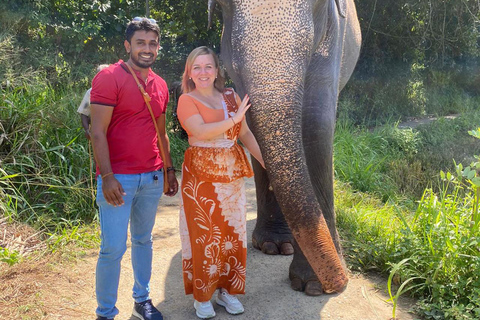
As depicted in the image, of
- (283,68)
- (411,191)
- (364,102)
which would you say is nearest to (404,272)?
(283,68)

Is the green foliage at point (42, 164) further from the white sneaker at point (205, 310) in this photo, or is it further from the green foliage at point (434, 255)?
the green foliage at point (434, 255)

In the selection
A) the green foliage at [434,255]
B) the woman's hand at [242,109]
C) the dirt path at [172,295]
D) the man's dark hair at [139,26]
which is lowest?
the dirt path at [172,295]

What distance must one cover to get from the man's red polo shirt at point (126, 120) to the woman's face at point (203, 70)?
25 centimetres

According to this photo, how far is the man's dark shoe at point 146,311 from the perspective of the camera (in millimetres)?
2947

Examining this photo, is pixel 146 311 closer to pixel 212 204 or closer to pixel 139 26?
pixel 212 204

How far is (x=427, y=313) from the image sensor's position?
3035mm

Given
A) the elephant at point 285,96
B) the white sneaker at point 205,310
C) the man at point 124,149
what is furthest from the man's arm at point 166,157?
the white sneaker at point 205,310

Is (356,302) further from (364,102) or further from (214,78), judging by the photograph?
(364,102)

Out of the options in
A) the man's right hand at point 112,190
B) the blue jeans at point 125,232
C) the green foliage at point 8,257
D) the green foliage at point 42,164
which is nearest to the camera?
the man's right hand at point 112,190

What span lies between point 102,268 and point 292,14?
1687mm

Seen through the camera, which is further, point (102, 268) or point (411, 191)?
point (411, 191)

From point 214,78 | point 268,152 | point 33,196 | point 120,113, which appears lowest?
point 33,196

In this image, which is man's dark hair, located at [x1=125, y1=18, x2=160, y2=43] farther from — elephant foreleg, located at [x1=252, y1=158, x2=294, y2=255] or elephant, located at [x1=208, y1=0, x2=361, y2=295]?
elephant foreleg, located at [x1=252, y1=158, x2=294, y2=255]

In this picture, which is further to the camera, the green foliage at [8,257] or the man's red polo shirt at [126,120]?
the green foliage at [8,257]
